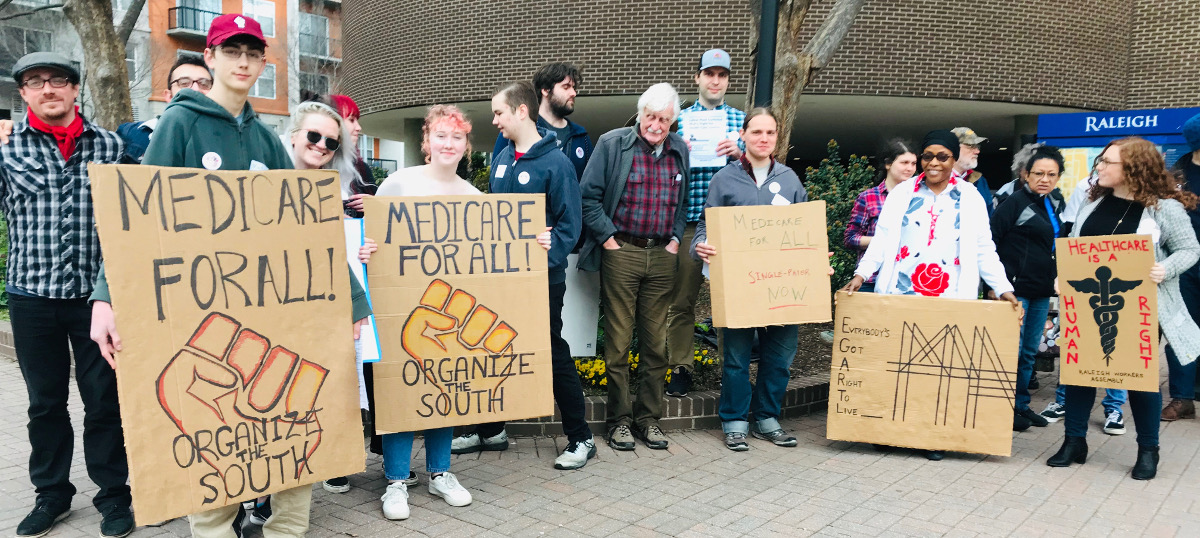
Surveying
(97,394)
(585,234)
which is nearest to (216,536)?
(97,394)

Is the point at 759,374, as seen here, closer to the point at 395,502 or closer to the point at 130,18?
the point at 395,502

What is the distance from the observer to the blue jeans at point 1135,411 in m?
4.65

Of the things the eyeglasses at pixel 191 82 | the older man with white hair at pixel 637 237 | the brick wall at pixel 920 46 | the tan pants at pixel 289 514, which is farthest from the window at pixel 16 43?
the tan pants at pixel 289 514

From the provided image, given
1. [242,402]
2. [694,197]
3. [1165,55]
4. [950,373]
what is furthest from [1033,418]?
[1165,55]

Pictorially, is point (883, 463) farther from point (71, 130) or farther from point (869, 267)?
point (71, 130)

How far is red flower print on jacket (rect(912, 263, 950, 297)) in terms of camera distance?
4.92m

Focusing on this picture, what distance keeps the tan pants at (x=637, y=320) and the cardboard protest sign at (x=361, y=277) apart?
1572mm

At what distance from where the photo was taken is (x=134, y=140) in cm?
382

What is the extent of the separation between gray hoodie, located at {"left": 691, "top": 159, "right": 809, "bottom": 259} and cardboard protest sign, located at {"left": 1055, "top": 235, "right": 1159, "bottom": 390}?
62.2 inches

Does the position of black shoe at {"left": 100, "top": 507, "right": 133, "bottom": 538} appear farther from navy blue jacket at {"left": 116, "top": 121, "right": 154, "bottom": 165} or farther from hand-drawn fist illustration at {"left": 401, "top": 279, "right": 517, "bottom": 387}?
navy blue jacket at {"left": 116, "top": 121, "right": 154, "bottom": 165}

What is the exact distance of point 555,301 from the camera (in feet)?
14.7

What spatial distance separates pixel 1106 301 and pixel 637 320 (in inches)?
106

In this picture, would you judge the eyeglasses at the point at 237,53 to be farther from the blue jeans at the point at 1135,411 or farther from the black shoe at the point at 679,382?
the blue jeans at the point at 1135,411

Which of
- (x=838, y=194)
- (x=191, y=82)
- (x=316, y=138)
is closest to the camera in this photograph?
(x=316, y=138)
